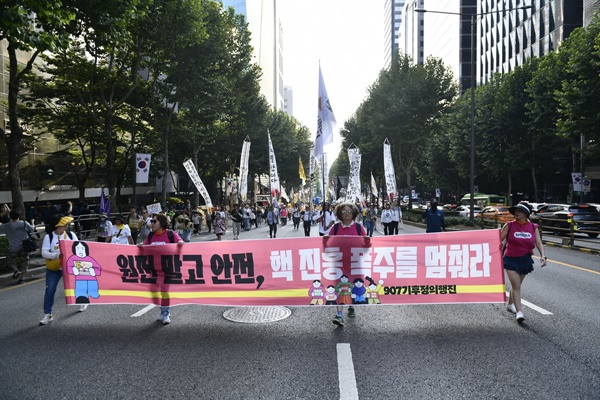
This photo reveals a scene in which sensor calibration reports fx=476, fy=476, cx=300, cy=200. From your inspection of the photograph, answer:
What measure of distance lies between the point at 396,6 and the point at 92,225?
522 ft

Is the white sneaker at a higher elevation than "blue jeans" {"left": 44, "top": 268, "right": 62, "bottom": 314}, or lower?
lower

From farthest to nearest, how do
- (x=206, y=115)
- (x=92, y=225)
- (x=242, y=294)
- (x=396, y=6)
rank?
(x=396, y=6)
(x=206, y=115)
(x=92, y=225)
(x=242, y=294)

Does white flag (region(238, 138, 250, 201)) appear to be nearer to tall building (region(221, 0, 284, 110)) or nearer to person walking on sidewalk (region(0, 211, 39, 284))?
person walking on sidewalk (region(0, 211, 39, 284))

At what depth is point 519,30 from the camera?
191 ft

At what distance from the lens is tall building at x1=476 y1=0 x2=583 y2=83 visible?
47406 millimetres

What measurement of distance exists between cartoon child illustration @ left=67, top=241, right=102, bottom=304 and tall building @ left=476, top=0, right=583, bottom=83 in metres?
42.7

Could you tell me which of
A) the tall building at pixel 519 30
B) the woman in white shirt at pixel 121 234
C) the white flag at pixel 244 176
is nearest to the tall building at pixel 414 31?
the tall building at pixel 519 30

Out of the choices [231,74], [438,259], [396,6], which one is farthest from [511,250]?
[396,6]

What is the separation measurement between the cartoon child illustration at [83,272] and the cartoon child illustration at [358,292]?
3.77 metres

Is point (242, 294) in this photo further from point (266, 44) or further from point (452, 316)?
point (266, 44)

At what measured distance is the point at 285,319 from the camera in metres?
7.10

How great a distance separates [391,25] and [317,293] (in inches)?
6400

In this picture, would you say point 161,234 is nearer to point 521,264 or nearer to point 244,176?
point 521,264

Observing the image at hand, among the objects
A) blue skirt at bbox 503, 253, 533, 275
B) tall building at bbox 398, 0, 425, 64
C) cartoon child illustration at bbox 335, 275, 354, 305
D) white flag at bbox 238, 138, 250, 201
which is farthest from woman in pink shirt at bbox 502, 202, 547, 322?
tall building at bbox 398, 0, 425, 64
